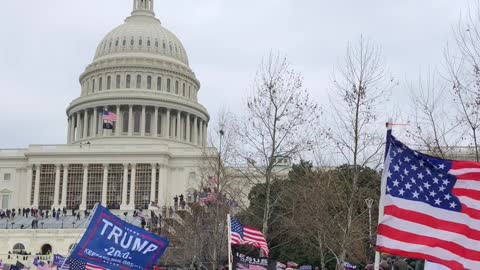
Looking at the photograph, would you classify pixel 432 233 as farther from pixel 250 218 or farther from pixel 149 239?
pixel 250 218

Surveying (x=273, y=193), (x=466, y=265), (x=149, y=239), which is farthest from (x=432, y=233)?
(x=273, y=193)

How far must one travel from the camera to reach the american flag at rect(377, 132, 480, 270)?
34.7 ft

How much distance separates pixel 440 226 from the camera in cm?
1055

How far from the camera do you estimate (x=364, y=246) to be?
49.5 meters

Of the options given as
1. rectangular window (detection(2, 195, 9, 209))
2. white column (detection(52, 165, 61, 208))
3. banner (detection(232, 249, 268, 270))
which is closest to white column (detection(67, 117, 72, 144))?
white column (detection(52, 165, 61, 208))

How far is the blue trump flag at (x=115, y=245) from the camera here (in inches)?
580

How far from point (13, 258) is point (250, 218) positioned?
83.8 ft

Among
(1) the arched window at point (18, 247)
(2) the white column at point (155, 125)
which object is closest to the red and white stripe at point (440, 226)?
(1) the arched window at point (18, 247)

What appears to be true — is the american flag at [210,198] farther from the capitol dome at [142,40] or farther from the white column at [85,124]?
the capitol dome at [142,40]

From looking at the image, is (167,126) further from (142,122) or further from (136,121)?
(136,121)

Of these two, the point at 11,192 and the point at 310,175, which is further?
the point at 11,192

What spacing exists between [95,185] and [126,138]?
12850mm

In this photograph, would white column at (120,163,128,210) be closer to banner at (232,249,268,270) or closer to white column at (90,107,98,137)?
white column at (90,107,98,137)

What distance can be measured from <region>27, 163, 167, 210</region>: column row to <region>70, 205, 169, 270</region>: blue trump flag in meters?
86.8
